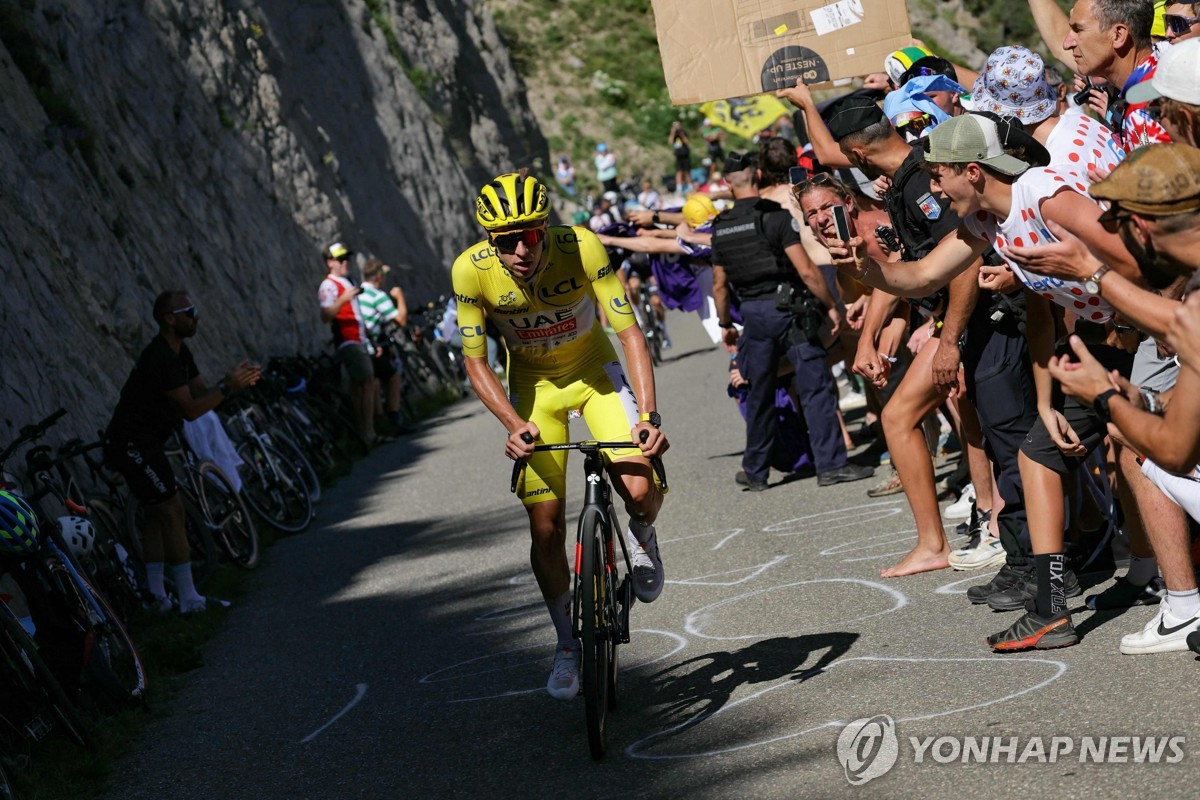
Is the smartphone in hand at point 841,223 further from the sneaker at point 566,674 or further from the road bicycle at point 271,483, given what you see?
the road bicycle at point 271,483

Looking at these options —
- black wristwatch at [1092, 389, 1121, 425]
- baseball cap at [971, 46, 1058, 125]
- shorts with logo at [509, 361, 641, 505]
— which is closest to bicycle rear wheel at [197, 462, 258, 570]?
shorts with logo at [509, 361, 641, 505]

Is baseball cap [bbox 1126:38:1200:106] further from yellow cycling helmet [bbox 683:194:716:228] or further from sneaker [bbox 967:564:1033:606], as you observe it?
yellow cycling helmet [bbox 683:194:716:228]

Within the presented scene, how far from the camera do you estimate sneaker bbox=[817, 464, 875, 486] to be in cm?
1081

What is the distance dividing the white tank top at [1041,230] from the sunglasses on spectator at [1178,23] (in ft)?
4.97

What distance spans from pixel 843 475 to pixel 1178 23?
4.71m

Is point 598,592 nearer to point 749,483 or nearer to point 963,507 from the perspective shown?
point 963,507

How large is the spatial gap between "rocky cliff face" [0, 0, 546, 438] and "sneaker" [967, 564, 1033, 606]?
7.36 metres

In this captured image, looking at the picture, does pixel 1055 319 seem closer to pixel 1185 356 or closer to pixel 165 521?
pixel 1185 356

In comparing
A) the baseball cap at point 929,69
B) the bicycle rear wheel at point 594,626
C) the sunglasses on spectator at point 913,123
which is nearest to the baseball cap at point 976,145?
the bicycle rear wheel at point 594,626

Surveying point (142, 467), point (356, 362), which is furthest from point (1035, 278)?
point (356, 362)

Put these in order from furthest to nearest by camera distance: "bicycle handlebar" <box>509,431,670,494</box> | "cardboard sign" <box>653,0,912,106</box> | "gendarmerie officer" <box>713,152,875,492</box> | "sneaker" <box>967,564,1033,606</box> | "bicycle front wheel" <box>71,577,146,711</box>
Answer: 1. "gendarmerie officer" <box>713,152,875,492</box>
2. "cardboard sign" <box>653,0,912,106</box>
3. "bicycle front wheel" <box>71,577,146,711</box>
4. "sneaker" <box>967,564,1033,606</box>
5. "bicycle handlebar" <box>509,431,670,494</box>

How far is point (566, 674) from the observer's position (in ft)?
21.0

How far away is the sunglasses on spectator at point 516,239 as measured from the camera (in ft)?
20.6

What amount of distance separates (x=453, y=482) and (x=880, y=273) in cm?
884
